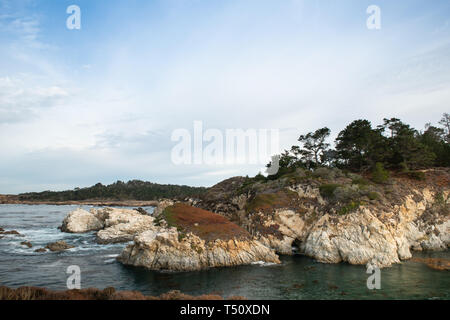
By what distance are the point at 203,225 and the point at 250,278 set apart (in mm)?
11415

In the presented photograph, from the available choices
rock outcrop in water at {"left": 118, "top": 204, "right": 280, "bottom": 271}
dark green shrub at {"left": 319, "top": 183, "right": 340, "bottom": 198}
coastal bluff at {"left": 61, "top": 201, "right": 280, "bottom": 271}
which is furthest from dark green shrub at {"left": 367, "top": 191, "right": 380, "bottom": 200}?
rock outcrop in water at {"left": 118, "top": 204, "right": 280, "bottom": 271}

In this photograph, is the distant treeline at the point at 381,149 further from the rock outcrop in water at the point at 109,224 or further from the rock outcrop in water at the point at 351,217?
the rock outcrop in water at the point at 109,224

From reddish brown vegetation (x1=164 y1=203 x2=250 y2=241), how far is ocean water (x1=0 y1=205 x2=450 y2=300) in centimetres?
497

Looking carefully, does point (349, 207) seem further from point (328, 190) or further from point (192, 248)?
point (192, 248)

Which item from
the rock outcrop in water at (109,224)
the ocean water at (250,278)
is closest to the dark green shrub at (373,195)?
the ocean water at (250,278)

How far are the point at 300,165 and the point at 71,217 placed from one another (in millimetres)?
60166

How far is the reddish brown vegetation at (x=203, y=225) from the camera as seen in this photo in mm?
37312

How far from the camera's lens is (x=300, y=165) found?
256 ft

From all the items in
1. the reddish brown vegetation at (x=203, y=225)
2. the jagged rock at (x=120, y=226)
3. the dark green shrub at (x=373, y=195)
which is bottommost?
the jagged rock at (x=120, y=226)
